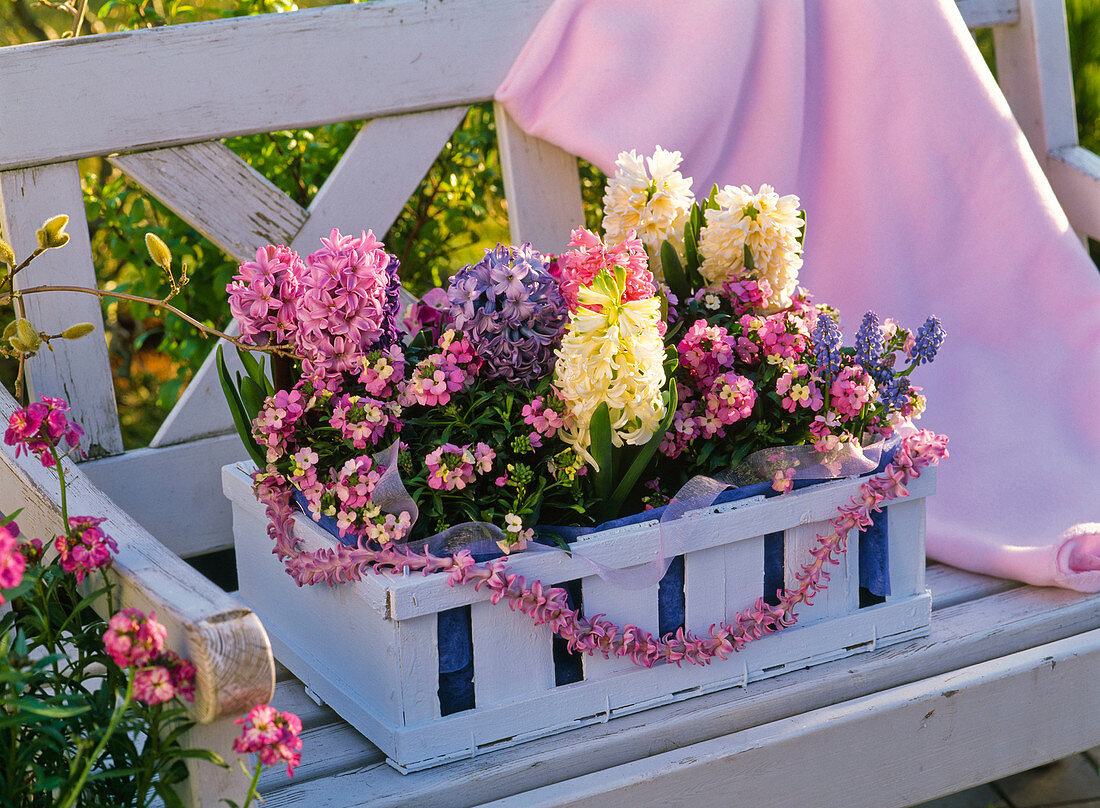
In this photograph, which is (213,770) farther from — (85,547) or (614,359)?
(614,359)

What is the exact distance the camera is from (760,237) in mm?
1125

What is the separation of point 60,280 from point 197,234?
1.63 ft

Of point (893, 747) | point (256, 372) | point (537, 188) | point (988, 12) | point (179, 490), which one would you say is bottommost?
point (893, 747)

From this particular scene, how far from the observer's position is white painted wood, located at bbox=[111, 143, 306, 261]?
138 centimetres

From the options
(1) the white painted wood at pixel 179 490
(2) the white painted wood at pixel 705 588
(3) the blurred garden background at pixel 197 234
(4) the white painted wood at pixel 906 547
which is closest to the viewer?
(2) the white painted wood at pixel 705 588

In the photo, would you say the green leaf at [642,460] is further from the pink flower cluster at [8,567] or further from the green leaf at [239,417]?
the pink flower cluster at [8,567]

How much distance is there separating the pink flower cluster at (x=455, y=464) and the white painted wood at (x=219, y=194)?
650mm

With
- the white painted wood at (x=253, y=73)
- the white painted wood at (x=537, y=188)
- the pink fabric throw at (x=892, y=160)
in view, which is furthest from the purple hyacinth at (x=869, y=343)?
the white painted wood at (x=253, y=73)

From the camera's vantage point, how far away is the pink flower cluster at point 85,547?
77 cm

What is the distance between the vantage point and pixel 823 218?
1650mm

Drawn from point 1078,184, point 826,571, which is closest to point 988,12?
point 1078,184

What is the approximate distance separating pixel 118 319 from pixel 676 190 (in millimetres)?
1566

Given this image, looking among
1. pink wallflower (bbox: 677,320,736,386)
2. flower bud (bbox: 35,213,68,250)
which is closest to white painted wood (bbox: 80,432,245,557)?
flower bud (bbox: 35,213,68,250)

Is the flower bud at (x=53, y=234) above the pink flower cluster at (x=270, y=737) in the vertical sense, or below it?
above
